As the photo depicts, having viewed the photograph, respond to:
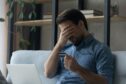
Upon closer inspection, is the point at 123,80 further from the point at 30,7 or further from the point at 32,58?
the point at 30,7

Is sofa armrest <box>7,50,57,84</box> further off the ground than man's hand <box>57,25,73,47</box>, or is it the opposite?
man's hand <box>57,25,73,47</box>

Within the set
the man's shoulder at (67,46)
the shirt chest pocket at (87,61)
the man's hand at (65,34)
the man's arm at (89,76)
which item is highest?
the man's hand at (65,34)

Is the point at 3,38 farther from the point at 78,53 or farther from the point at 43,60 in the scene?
the point at 78,53

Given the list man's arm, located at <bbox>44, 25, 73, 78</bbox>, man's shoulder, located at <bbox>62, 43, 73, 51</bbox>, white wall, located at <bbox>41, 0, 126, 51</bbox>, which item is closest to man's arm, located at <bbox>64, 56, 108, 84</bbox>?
man's arm, located at <bbox>44, 25, 73, 78</bbox>

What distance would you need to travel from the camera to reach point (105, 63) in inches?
77.0

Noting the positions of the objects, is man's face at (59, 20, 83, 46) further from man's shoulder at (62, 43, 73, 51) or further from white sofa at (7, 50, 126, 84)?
white sofa at (7, 50, 126, 84)

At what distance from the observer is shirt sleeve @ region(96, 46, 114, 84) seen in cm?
194

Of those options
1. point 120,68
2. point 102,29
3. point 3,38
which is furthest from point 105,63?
point 3,38

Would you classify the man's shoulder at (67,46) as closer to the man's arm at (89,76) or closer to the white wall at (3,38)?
the man's arm at (89,76)

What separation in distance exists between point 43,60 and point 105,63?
0.61 meters

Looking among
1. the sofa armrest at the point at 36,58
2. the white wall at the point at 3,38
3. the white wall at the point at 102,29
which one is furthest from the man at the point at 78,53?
the white wall at the point at 3,38

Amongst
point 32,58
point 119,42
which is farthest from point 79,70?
point 119,42

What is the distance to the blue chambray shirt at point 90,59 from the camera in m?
1.96

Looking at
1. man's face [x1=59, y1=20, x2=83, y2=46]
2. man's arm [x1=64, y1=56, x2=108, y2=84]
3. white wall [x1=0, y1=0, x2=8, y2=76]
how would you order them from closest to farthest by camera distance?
1. man's arm [x1=64, y1=56, x2=108, y2=84]
2. man's face [x1=59, y1=20, x2=83, y2=46]
3. white wall [x1=0, y1=0, x2=8, y2=76]
